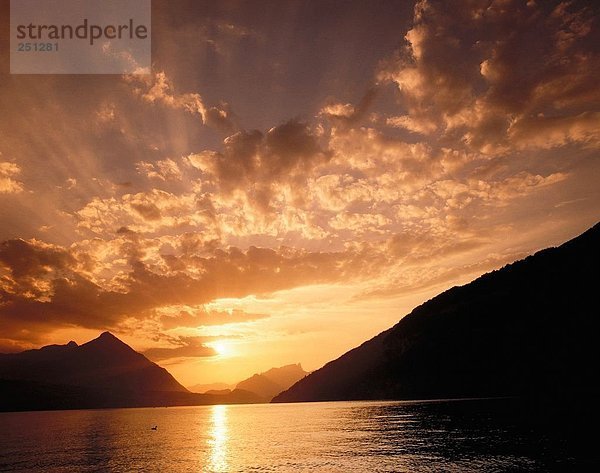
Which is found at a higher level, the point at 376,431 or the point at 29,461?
the point at 29,461

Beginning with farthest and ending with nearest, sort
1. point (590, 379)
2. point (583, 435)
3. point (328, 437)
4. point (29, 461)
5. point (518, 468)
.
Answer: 1. point (590, 379)
2. point (328, 437)
3. point (29, 461)
4. point (583, 435)
5. point (518, 468)

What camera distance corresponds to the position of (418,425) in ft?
395

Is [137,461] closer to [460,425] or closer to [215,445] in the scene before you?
[215,445]

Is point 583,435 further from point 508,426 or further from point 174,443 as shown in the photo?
point 174,443

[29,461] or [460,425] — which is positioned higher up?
[29,461]

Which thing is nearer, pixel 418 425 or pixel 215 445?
pixel 215 445

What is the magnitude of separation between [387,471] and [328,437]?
53.5 m

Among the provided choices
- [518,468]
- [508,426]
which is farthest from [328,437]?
[518,468]

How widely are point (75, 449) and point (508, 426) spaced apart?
111 metres

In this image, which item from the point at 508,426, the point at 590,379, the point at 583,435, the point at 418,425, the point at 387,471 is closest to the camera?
the point at 387,471

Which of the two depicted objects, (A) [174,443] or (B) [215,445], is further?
(A) [174,443]

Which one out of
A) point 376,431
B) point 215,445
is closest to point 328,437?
point 376,431

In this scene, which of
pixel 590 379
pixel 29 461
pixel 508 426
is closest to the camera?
pixel 29 461

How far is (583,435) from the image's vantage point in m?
75.7
